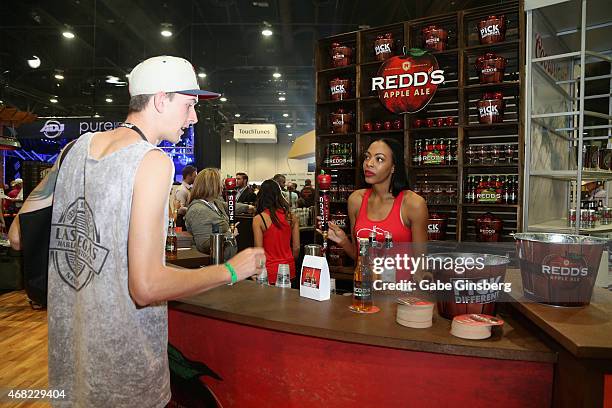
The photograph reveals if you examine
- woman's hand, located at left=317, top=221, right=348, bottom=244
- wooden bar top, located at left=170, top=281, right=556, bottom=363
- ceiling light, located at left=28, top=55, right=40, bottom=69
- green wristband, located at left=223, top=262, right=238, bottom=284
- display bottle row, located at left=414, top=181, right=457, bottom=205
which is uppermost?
ceiling light, located at left=28, top=55, right=40, bottom=69

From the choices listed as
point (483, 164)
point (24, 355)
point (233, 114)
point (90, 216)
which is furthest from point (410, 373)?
point (233, 114)

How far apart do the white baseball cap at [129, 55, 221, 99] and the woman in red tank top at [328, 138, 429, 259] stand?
57.7 inches

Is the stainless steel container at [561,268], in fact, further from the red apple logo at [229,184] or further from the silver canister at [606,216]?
the silver canister at [606,216]

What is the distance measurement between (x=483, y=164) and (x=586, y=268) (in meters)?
2.69

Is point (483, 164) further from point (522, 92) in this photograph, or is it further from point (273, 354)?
point (273, 354)

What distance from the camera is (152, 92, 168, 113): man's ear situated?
1347 millimetres

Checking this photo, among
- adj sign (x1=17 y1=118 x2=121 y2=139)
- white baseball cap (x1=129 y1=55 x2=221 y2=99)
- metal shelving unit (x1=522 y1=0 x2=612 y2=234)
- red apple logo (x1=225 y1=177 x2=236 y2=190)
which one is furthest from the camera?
adj sign (x1=17 y1=118 x2=121 y2=139)

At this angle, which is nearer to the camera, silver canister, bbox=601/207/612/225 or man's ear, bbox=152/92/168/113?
man's ear, bbox=152/92/168/113

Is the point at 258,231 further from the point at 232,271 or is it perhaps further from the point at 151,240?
the point at 151,240

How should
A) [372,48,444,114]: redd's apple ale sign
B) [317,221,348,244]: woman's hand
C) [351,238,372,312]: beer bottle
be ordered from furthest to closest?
[372,48,444,114]: redd's apple ale sign, [317,221,348,244]: woman's hand, [351,238,372,312]: beer bottle

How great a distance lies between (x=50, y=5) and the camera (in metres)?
8.40

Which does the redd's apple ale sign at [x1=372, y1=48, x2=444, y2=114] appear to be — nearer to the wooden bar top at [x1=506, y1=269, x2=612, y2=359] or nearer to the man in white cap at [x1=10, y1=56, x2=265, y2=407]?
the wooden bar top at [x1=506, y1=269, x2=612, y2=359]

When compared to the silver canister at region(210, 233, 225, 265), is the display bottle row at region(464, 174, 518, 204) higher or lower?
higher

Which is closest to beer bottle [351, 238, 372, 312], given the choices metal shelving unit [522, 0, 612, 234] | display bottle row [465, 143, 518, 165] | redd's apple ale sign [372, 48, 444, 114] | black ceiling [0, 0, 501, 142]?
metal shelving unit [522, 0, 612, 234]
